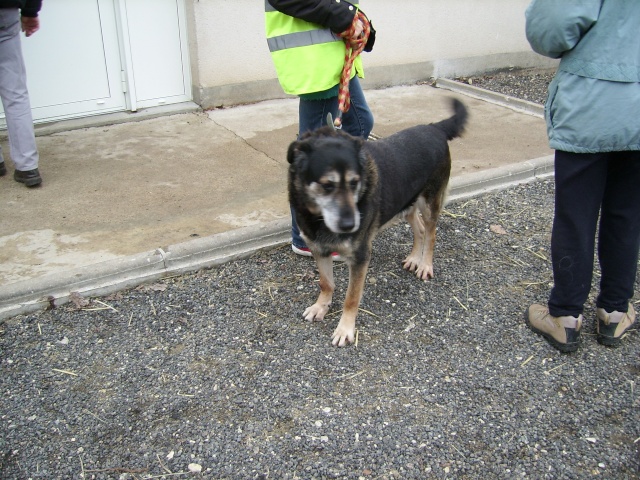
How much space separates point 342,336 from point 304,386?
1.48ft

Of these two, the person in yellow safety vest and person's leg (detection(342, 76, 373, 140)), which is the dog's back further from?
the person in yellow safety vest

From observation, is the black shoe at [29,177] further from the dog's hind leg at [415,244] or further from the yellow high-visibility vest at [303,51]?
the dog's hind leg at [415,244]

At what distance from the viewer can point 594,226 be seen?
3.17 metres

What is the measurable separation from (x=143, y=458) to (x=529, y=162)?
451cm

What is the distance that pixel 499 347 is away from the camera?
340 centimetres

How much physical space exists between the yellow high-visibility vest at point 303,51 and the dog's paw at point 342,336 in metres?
1.42

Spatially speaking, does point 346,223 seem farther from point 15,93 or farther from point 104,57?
point 104,57

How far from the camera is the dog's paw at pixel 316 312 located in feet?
11.8

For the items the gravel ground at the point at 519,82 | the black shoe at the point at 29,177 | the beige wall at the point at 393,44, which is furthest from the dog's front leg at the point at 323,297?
the gravel ground at the point at 519,82

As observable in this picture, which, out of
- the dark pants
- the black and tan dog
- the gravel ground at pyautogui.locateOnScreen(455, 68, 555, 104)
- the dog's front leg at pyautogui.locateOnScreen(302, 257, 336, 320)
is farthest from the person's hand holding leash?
the gravel ground at pyautogui.locateOnScreen(455, 68, 555, 104)

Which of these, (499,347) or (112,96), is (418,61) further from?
(499,347)

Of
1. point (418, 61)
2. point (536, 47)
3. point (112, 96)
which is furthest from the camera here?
point (418, 61)

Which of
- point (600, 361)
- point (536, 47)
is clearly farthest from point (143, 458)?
point (536, 47)

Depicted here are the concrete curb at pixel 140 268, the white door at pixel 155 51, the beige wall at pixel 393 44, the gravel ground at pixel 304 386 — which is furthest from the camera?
the beige wall at pixel 393 44
